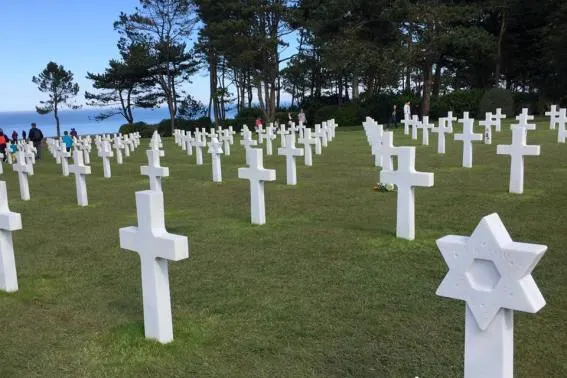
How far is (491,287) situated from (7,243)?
432 cm

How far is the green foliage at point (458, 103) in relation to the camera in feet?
117

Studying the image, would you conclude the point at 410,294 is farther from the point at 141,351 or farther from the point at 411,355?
the point at 141,351

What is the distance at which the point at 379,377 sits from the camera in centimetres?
334

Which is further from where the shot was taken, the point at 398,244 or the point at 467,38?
the point at 467,38

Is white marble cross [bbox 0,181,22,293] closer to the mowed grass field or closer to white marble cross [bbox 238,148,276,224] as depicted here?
the mowed grass field

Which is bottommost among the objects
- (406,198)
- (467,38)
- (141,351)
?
(141,351)

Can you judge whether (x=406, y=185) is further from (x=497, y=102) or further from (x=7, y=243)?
(x=497, y=102)

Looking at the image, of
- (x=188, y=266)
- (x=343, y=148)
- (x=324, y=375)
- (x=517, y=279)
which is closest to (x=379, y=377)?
(x=324, y=375)

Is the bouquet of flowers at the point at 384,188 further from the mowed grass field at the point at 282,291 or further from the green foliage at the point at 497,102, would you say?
the green foliage at the point at 497,102

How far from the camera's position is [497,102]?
108 feet

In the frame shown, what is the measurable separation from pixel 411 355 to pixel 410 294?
3.52 ft

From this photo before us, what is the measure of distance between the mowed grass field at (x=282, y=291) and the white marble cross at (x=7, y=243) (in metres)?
0.13

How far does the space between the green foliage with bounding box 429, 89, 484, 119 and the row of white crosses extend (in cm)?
3398

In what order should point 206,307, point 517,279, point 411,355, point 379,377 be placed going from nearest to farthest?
point 517,279 < point 379,377 < point 411,355 < point 206,307
